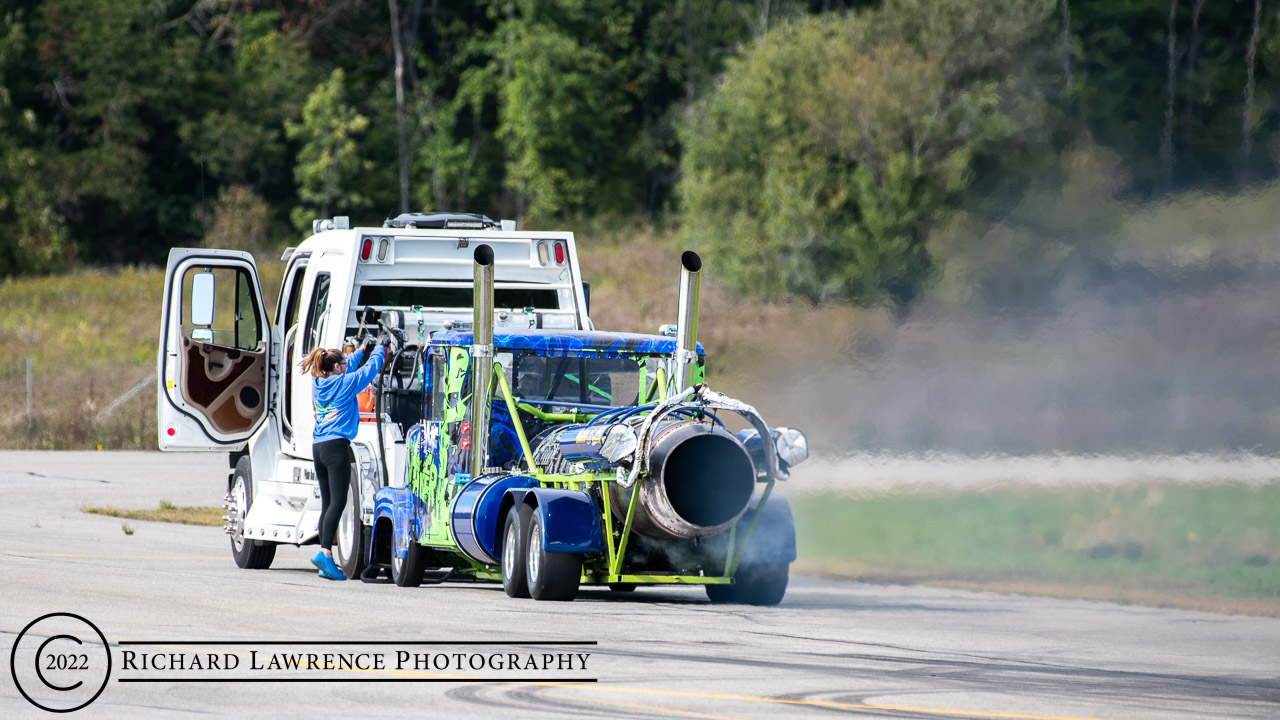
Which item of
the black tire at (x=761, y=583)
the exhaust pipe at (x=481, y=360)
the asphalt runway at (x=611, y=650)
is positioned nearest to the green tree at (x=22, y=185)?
the asphalt runway at (x=611, y=650)

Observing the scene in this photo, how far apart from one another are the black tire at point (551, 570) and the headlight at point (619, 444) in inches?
28.1

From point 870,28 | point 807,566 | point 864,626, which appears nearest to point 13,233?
point 870,28

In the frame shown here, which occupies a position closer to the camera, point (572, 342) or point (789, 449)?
point (789, 449)

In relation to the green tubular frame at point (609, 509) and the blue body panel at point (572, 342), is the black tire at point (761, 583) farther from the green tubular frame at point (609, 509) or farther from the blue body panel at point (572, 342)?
the blue body panel at point (572, 342)

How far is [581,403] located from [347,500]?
244 centimetres

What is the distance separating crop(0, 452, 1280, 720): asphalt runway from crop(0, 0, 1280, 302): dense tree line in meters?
32.3

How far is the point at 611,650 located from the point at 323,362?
17.8ft

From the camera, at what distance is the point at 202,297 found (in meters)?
15.3

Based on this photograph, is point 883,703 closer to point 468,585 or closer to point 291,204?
point 468,585

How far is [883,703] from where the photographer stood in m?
8.40

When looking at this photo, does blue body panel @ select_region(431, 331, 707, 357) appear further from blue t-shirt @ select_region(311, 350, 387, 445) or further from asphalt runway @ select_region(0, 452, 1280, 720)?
asphalt runway @ select_region(0, 452, 1280, 720)

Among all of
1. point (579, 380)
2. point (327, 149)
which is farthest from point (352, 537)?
point (327, 149)

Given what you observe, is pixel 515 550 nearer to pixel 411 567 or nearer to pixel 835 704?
pixel 411 567

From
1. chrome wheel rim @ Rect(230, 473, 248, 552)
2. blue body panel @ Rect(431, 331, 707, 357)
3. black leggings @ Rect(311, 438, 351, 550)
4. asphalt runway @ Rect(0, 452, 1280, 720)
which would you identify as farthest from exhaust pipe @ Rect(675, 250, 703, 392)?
chrome wheel rim @ Rect(230, 473, 248, 552)
